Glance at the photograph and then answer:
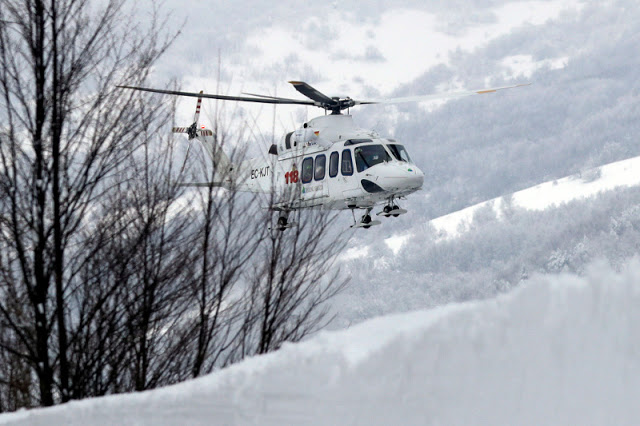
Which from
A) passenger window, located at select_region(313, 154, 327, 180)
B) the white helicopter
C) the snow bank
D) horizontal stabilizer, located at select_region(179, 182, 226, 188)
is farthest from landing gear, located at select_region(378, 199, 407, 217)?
the snow bank

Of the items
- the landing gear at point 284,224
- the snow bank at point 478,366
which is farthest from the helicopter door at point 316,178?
the snow bank at point 478,366

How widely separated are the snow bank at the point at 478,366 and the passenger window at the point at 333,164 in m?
16.1

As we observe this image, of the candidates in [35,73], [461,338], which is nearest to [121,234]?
[35,73]

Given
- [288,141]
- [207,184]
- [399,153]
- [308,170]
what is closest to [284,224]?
[207,184]

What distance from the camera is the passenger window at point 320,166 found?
20031mm

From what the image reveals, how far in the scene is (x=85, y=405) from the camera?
501 cm

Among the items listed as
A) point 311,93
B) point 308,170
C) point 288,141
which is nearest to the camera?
point 311,93

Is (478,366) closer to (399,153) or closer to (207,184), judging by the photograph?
(207,184)

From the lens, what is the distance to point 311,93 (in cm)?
1898

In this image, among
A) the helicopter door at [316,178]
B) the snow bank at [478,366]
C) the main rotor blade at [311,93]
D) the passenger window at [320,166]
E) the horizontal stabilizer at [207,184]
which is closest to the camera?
the snow bank at [478,366]

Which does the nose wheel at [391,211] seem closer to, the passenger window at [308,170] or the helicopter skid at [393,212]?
the helicopter skid at [393,212]

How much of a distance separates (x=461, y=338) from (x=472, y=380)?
6.5 inches

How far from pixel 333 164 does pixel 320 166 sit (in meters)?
0.40

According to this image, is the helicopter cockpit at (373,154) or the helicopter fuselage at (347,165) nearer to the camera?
the helicopter fuselage at (347,165)
